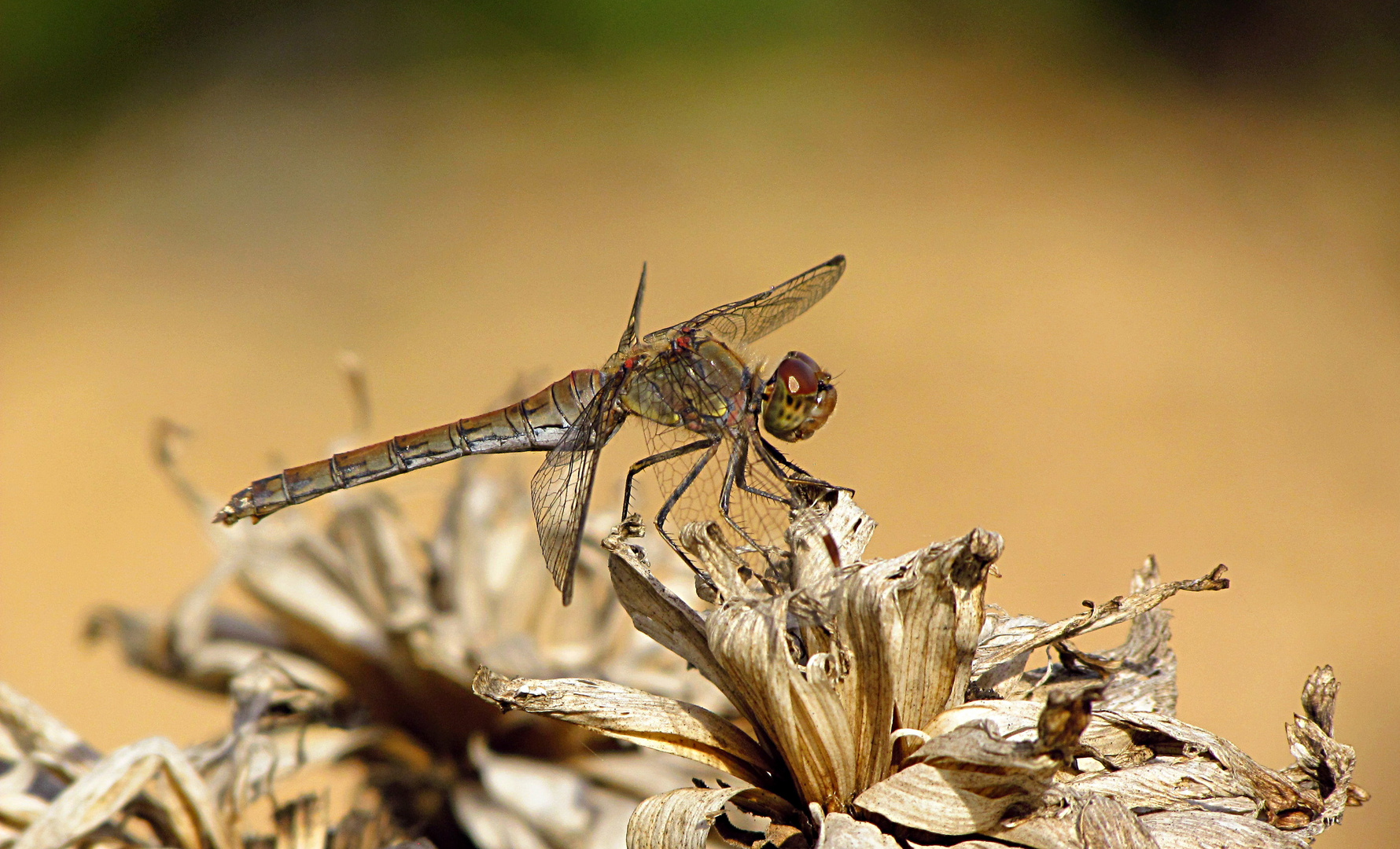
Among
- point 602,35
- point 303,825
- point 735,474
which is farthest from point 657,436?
point 602,35

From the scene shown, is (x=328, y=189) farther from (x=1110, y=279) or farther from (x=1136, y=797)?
(x=1136, y=797)

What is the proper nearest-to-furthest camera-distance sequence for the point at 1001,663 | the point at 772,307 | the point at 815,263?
the point at 1001,663 < the point at 772,307 < the point at 815,263

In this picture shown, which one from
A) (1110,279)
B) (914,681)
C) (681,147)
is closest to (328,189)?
(681,147)

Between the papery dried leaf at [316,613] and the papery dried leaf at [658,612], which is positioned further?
the papery dried leaf at [316,613]

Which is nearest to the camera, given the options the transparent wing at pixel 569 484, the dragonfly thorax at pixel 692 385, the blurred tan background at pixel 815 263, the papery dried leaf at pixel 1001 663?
the papery dried leaf at pixel 1001 663

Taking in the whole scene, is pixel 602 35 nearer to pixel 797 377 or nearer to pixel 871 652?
pixel 797 377

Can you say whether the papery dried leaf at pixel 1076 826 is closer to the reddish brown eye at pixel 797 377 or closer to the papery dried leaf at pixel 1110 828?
the papery dried leaf at pixel 1110 828

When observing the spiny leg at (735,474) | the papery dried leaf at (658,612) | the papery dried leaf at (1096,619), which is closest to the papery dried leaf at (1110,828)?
the papery dried leaf at (1096,619)
